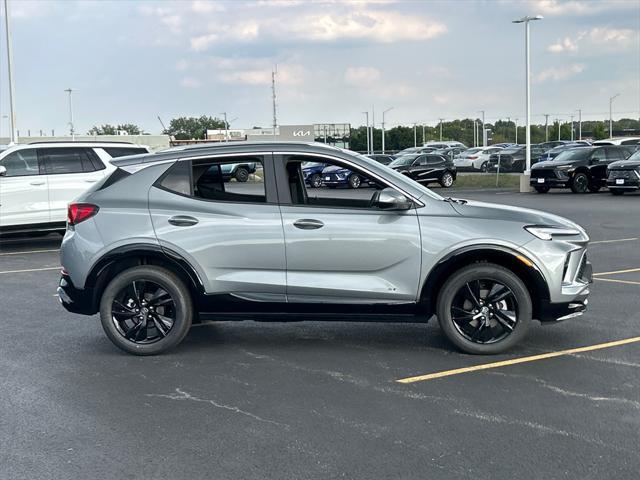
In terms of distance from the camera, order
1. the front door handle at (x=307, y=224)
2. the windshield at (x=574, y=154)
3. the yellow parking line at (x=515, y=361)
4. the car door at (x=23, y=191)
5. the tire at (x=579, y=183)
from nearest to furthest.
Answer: the yellow parking line at (x=515, y=361) → the front door handle at (x=307, y=224) → the car door at (x=23, y=191) → the tire at (x=579, y=183) → the windshield at (x=574, y=154)

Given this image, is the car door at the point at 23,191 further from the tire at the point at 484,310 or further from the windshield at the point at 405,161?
the windshield at the point at 405,161

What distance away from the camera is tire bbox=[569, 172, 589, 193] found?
28922 millimetres

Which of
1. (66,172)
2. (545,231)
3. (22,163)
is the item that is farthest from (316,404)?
(22,163)

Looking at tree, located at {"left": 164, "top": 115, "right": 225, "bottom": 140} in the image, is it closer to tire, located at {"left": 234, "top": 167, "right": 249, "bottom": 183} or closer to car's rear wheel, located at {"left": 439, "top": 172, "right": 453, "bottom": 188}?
car's rear wheel, located at {"left": 439, "top": 172, "right": 453, "bottom": 188}

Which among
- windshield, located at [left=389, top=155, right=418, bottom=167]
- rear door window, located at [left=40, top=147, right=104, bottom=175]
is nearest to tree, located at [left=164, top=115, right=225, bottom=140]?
windshield, located at [left=389, top=155, right=418, bottom=167]

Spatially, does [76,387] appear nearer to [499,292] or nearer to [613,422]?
[499,292]

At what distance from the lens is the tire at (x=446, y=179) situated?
36938 mm

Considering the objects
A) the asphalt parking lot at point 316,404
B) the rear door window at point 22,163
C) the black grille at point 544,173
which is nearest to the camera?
the asphalt parking lot at point 316,404

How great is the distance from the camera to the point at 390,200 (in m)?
6.50

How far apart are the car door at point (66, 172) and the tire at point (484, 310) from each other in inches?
388

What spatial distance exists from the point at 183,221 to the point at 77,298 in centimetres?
118

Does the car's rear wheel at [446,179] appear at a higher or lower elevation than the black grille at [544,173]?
lower

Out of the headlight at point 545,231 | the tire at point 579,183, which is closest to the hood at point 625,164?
the tire at point 579,183

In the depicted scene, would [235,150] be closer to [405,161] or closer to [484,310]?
[484,310]
